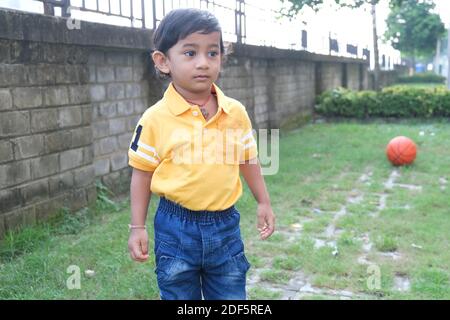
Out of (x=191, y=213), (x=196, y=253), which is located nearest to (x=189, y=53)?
(x=191, y=213)

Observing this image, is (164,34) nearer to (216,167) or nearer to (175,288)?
(216,167)

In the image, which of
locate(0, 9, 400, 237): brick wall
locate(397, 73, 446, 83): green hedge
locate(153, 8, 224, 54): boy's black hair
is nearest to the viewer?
locate(153, 8, 224, 54): boy's black hair

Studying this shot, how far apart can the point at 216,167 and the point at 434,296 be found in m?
1.97

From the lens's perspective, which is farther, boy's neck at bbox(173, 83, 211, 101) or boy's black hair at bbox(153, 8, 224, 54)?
boy's neck at bbox(173, 83, 211, 101)

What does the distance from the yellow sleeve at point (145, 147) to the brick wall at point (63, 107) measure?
7.83 ft

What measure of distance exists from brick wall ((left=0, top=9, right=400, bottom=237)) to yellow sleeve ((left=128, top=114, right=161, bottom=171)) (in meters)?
2.39

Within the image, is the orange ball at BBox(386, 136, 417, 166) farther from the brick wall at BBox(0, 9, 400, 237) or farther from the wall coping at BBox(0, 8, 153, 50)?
the wall coping at BBox(0, 8, 153, 50)

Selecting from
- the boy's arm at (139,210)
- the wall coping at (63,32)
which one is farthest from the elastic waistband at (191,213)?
the wall coping at (63,32)

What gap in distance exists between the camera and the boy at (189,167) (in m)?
2.08

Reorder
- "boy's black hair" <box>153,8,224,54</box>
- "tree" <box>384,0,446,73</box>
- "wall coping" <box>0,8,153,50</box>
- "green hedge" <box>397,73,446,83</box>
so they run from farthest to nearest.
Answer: "green hedge" <box>397,73,446,83</box> < "tree" <box>384,0,446,73</box> < "wall coping" <box>0,8,153,50</box> < "boy's black hair" <box>153,8,224,54</box>

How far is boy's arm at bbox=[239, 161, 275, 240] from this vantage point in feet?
7.67

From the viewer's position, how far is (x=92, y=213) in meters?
5.25

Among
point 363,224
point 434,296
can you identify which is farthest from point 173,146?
point 363,224

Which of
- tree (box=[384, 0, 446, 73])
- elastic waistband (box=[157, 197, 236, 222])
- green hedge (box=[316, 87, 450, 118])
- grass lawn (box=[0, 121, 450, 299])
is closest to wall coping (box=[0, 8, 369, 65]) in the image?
grass lawn (box=[0, 121, 450, 299])
